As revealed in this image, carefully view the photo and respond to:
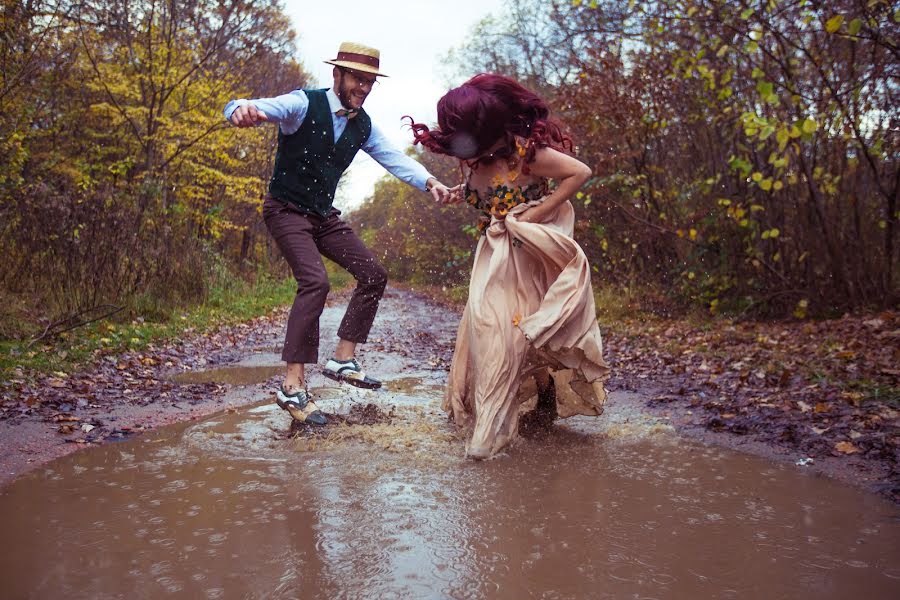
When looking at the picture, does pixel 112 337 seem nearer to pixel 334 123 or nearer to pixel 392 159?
pixel 392 159

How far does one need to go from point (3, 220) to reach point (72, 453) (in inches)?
271

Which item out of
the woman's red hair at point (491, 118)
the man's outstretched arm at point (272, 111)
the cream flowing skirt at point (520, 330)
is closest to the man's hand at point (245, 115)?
the man's outstretched arm at point (272, 111)

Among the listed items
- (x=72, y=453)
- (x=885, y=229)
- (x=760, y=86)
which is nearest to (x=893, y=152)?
(x=885, y=229)

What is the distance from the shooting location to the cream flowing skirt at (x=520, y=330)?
12.8 ft

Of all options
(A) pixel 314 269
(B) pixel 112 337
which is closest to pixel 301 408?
(A) pixel 314 269

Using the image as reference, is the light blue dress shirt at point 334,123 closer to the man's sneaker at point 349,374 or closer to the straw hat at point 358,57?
the straw hat at point 358,57

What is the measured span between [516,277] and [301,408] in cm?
156

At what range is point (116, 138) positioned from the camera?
1972 cm

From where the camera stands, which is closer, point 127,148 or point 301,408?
point 301,408

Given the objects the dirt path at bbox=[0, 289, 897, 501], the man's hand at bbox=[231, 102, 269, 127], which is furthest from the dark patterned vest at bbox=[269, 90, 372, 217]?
the dirt path at bbox=[0, 289, 897, 501]

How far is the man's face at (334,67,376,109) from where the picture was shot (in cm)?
474

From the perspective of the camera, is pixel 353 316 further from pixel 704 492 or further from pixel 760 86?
pixel 760 86

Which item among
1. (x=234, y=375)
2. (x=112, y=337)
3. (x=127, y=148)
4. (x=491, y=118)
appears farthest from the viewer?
(x=127, y=148)

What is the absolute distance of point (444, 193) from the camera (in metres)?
5.07
